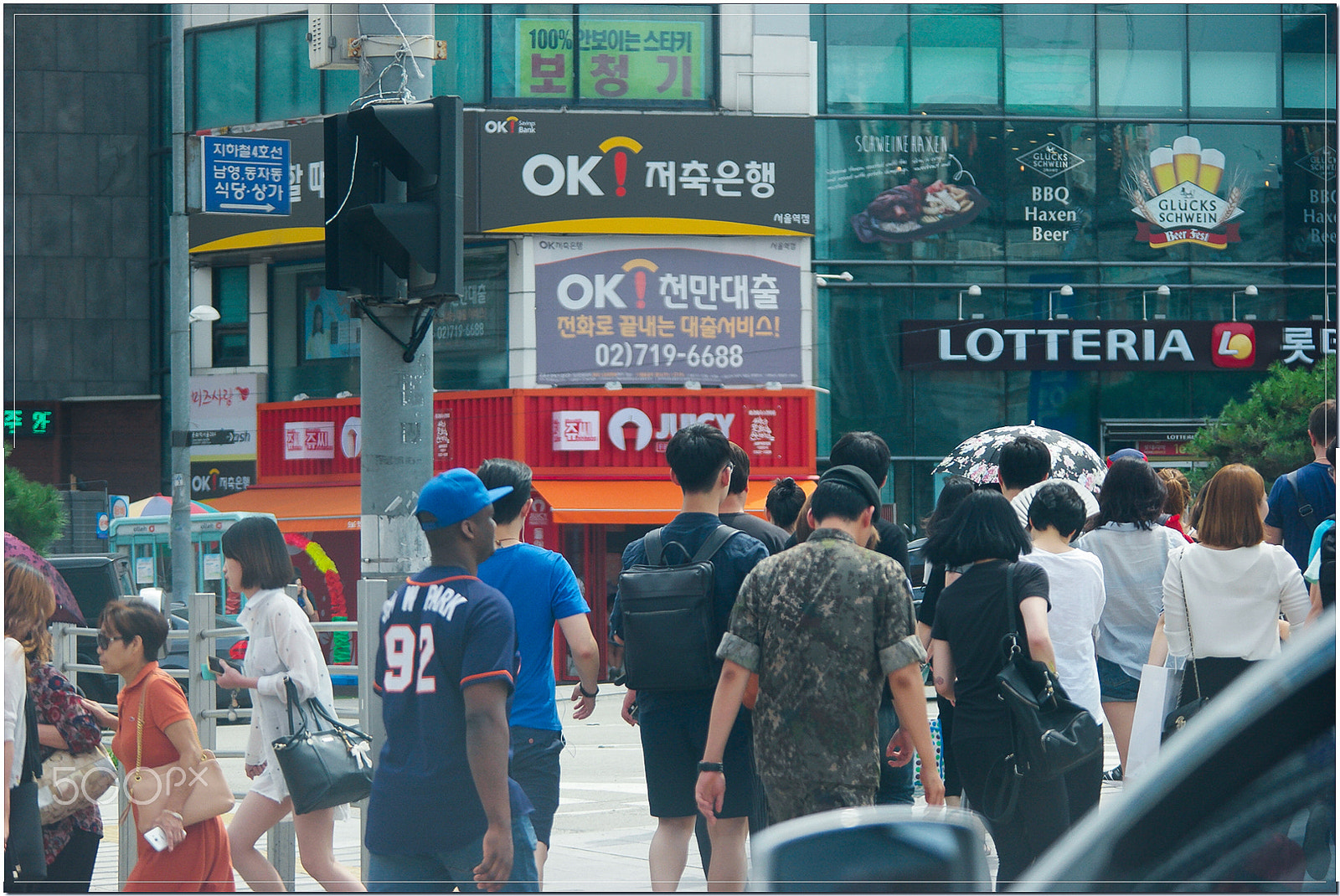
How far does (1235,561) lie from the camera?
535 centimetres

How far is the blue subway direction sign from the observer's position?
11.4 metres

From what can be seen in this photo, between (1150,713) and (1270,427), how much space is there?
17676mm

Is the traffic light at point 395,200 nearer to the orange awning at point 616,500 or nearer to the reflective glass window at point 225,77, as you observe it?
the orange awning at point 616,500

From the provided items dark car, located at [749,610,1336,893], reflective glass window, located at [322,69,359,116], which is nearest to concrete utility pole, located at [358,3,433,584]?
dark car, located at [749,610,1336,893]

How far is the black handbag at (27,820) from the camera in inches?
171

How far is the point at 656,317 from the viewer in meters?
20.8

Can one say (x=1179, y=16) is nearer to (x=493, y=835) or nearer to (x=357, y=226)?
(x=357, y=226)

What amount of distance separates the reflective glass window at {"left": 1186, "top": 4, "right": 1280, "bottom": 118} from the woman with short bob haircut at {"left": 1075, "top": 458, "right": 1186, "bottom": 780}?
65.4ft

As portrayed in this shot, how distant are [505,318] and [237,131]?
19.7 ft

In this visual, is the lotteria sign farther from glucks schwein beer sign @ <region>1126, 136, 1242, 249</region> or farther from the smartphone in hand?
the smartphone in hand

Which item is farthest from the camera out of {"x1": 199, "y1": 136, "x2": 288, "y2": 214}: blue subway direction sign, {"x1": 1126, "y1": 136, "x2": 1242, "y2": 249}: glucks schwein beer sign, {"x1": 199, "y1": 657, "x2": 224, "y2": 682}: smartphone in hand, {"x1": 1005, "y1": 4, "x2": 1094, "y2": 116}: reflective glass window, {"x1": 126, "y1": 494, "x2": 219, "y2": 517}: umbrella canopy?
{"x1": 1126, "y1": 136, "x2": 1242, "y2": 249}: glucks schwein beer sign

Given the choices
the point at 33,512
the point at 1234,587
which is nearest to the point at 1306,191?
the point at 1234,587

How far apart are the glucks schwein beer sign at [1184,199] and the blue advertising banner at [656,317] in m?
7.35

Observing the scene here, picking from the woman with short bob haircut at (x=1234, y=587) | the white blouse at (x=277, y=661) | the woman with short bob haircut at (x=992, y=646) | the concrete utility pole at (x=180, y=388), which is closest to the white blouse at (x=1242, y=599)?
the woman with short bob haircut at (x=1234, y=587)
